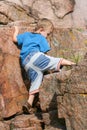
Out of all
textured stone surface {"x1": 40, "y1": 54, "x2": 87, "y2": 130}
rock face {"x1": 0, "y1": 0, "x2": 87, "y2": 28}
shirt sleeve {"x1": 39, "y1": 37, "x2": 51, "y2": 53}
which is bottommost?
textured stone surface {"x1": 40, "y1": 54, "x2": 87, "y2": 130}

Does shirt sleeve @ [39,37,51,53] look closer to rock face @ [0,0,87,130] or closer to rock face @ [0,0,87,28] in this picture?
rock face @ [0,0,87,130]

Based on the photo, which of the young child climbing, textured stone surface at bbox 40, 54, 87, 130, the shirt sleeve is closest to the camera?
textured stone surface at bbox 40, 54, 87, 130

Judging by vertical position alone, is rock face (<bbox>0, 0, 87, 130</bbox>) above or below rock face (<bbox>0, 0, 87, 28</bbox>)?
below

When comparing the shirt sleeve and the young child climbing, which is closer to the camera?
the young child climbing

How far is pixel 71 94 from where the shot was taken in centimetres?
633

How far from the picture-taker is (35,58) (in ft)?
25.4

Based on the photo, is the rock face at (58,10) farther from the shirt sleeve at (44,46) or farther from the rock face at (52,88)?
the shirt sleeve at (44,46)

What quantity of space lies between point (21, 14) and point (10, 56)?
580 cm

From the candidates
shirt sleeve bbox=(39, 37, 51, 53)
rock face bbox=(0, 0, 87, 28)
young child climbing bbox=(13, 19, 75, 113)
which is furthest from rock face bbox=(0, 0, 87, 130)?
rock face bbox=(0, 0, 87, 28)

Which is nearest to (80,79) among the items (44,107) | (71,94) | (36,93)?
(71,94)

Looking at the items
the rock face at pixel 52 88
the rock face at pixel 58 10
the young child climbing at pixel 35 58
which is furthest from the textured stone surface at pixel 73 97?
the rock face at pixel 58 10

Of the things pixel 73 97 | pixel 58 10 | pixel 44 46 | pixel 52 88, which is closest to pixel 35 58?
pixel 44 46

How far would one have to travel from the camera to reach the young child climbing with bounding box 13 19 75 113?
760 cm

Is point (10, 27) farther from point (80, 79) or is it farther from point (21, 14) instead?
point (21, 14)
